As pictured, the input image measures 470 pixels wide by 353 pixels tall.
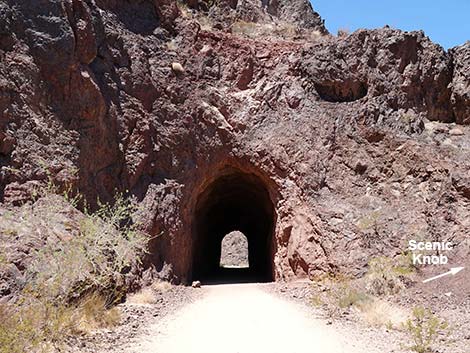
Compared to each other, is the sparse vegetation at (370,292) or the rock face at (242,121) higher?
the rock face at (242,121)

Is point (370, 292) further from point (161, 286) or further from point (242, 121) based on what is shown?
point (242, 121)

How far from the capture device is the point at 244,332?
7957 millimetres

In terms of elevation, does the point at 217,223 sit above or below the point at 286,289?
above

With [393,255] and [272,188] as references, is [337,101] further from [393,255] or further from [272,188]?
[393,255]

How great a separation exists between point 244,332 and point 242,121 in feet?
32.6

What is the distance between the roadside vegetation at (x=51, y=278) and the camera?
5977 mm

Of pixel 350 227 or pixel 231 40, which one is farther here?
pixel 231 40

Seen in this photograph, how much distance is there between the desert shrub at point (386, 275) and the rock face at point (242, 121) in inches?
23.7

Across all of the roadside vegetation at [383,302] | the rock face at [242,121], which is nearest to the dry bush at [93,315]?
the rock face at [242,121]

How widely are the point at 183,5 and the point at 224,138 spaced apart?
704 centimetres

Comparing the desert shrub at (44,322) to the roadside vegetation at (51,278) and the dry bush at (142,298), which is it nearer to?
the roadside vegetation at (51,278)

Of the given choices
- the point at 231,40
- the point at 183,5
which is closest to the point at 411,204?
the point at 231,40

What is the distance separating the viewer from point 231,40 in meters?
18.0

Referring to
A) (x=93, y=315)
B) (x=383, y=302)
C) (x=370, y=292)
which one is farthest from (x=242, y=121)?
(x=93, y=315)
